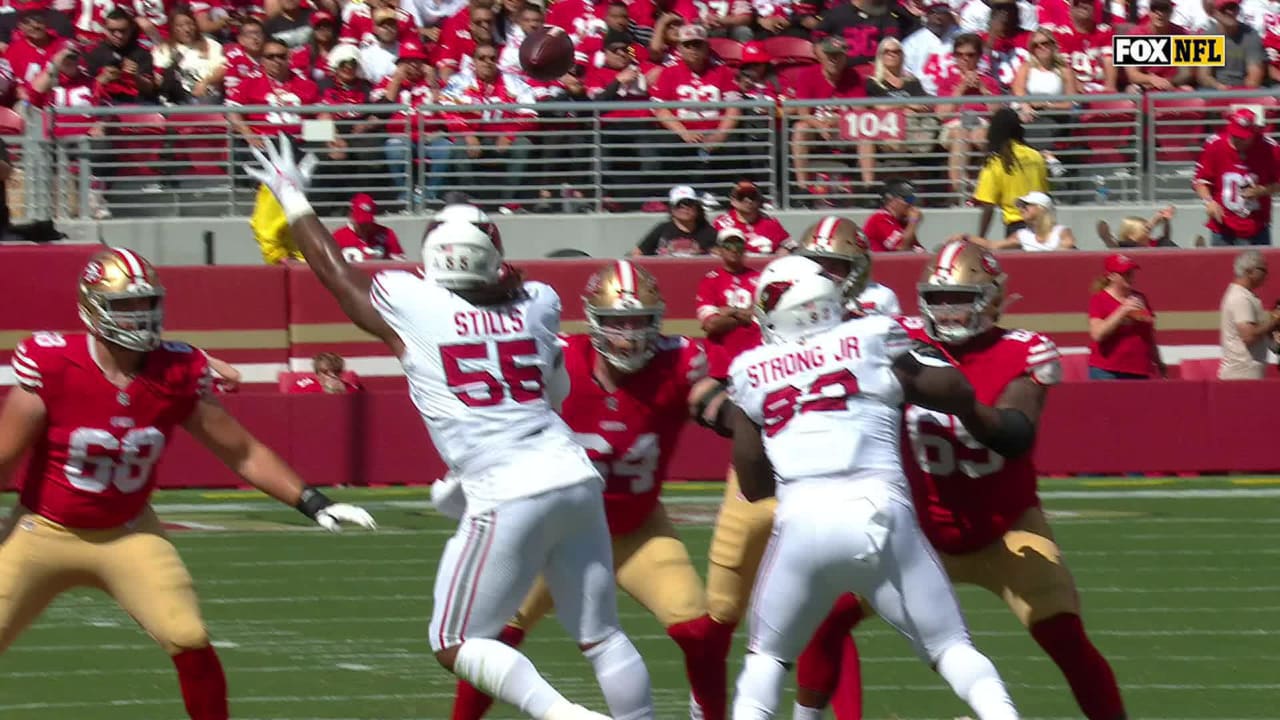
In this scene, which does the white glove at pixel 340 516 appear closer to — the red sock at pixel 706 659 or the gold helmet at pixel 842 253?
the red sock at pixel 706 659

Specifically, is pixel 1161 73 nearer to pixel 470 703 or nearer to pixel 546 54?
pixel 546 54

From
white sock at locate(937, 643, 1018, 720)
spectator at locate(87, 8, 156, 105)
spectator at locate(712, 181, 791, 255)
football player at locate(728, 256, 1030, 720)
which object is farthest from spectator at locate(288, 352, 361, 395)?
white sock at locate(937, 643, 1018, 720)

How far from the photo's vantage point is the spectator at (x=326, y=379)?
1468cm

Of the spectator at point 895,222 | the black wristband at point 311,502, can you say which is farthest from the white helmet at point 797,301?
the spectator at point 895,222

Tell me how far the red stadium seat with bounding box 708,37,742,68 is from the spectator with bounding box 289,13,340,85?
281 cm

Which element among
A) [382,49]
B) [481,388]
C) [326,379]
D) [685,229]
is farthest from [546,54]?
[481,388]

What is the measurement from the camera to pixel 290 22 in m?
18.2

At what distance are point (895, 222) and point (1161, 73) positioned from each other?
2.89 m

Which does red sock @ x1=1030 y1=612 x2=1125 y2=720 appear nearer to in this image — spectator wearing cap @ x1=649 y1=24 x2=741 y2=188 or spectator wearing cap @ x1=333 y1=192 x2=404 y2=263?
spectator wearing cap @ x1=333 y1=192 x2=404 y2=263

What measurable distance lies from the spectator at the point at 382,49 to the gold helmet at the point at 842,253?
10646mm

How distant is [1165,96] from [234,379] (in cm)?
678

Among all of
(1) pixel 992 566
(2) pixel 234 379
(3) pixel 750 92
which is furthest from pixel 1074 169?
(1) pixel 992 566

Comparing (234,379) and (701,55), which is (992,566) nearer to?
(234,379)

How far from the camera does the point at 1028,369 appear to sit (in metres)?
6.81
